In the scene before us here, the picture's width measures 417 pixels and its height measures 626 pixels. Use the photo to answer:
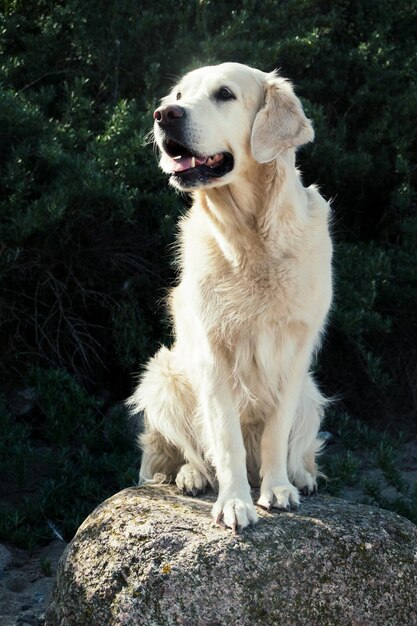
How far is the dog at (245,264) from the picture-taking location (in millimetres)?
3812

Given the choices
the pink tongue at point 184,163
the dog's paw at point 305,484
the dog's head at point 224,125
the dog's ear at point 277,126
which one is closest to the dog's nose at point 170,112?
the dog's head at point 224,125

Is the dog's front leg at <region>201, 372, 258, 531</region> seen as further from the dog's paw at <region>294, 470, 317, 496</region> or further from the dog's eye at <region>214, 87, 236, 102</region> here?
the dog's eye at <region>214, 87, 236, 102</region>

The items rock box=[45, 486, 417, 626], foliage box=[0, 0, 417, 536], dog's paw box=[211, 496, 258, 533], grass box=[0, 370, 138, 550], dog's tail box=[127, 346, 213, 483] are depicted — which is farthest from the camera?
foliage box=[0, 0, 417, 536]

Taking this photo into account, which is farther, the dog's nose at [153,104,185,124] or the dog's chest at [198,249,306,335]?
the dog's chest at [198,249,306,335]

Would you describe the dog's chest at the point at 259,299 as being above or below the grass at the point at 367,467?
above

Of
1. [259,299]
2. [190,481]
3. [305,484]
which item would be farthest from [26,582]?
[259,299]

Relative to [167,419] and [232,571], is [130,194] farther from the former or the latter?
[232,571]

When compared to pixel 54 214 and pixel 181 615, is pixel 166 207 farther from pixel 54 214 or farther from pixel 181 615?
pixel 181 615

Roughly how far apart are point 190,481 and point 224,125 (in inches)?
62.4

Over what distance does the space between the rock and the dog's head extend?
1.38m

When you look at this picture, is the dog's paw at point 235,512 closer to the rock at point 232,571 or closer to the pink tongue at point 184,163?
the rock at point 232,571

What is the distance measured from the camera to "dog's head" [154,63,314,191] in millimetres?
3736

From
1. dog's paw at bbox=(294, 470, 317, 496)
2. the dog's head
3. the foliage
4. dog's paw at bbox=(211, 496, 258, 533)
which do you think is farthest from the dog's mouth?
the foliage

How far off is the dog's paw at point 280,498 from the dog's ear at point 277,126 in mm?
1365
